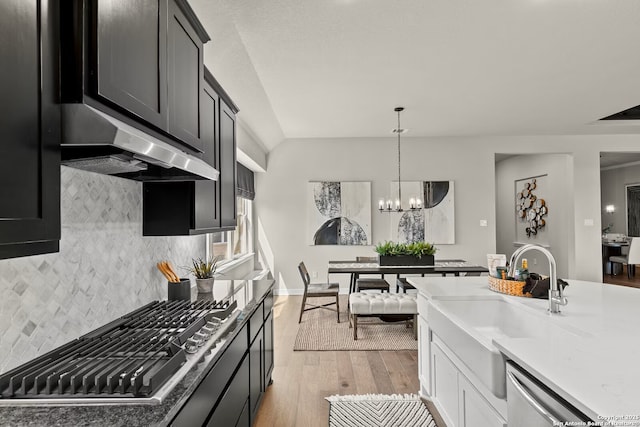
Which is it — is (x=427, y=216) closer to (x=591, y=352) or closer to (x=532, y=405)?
(x=591, y=352)

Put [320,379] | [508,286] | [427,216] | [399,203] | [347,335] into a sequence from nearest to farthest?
1. [508,286]
2. [320,379]
3. [347,335]
4. [399,203]
5. [427,216]

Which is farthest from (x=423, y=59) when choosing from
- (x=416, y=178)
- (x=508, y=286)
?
(x=416, y=178)

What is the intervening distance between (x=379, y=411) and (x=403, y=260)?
2.43m

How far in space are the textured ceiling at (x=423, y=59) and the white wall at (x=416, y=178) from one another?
1117 millimetres

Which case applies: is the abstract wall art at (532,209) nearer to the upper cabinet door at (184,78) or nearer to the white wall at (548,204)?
the white wall at (548,204)

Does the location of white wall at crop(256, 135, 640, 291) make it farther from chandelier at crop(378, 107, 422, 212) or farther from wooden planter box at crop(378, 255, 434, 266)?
wooden planter box at crop(378, 255, 434, 266)

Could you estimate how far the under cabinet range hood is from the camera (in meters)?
0.94

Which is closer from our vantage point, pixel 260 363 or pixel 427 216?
pixel 260 363

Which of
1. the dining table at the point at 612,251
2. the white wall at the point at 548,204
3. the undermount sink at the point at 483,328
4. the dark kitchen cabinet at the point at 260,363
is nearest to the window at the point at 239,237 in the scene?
the dark kitchen cabinet at the point at 260,363

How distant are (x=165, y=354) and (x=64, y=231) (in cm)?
70

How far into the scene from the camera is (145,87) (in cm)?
132

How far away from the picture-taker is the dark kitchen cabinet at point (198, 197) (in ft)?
6.81

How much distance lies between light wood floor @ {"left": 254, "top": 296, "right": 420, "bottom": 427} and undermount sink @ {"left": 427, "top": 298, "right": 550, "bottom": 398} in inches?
38.1

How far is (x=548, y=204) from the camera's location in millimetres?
7020
